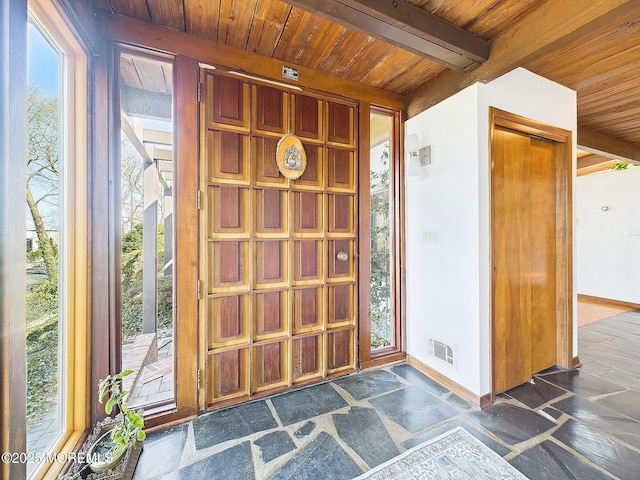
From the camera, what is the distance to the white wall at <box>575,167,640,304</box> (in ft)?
15.6

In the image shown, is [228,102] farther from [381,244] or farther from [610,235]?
[610,235]

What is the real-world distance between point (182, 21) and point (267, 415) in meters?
2.74

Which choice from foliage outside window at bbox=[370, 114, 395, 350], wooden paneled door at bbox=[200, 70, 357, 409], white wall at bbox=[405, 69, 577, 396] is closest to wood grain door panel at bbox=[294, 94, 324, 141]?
wooden paneled door at bbox=[200, 70, 357, 409]

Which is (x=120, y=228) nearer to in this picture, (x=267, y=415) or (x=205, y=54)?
(x=205, y=54)

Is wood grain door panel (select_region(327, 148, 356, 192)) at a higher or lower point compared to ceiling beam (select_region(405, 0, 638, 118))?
lower

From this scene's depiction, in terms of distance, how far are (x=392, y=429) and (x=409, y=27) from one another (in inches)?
100

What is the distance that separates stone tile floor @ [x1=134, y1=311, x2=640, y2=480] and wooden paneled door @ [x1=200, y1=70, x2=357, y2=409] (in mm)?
268

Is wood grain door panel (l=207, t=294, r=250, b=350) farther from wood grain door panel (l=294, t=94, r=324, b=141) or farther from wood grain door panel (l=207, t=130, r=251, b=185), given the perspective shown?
wood grain door panel (l=294, t=94, r=324, b=141)

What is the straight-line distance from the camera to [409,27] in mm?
1642

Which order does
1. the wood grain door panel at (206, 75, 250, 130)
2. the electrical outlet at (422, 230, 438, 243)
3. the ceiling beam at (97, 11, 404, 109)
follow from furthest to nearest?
the electrical outlet at (422, 230, 438, 243) < the wood grain door panel at (206, 75, 250, 130) < the ceiling beam at (97, 11, 404, 109)

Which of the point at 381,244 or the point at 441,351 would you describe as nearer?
the point at 441,351

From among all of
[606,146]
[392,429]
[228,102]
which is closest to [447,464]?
[392,429]

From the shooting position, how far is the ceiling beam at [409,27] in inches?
58.8

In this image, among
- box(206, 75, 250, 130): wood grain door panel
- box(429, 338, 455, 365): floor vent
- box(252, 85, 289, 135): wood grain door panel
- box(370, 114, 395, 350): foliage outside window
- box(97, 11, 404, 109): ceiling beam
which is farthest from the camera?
box(370, 114, 395, 350): foliage outside window
